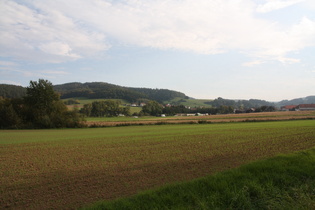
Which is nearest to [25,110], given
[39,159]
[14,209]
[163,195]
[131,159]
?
[39,159]

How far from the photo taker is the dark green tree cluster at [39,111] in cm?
5597

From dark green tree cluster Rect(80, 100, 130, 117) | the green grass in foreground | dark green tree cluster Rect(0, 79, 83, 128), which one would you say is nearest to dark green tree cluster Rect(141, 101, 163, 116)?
dark green tree cluster Rect(80, 100, 130, 117)

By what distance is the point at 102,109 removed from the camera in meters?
111

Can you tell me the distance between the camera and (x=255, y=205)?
557cm

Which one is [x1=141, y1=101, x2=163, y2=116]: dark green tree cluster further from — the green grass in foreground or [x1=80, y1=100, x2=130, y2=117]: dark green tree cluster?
the green grass in foreground

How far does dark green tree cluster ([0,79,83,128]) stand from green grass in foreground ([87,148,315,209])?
56.5m

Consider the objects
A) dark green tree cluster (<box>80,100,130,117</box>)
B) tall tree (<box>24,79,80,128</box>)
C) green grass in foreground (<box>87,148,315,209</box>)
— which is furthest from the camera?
dark green tree cluster (<box>80,100,130,117</box>)

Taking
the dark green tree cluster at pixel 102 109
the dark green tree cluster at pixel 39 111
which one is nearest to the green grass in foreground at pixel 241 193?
the dark green tree cluster at pixel 39 111

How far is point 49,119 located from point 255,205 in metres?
59.5

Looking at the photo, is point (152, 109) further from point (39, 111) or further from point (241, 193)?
point (241, 193)

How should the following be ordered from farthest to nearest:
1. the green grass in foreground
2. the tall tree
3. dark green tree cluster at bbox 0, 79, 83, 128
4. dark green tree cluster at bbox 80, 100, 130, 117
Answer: dark green tree cluster at bbox 80, 100, 130, 117
the tall tree
dark green tree cluster at bbox 0, 79, 83, 128
the green grass in foreground

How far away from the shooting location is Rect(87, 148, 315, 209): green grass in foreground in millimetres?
5539

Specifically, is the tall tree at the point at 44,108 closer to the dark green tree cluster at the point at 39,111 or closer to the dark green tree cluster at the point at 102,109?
the dark green tree cluster at the point at 39,111

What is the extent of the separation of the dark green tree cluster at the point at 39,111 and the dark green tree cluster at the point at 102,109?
4896 cm
